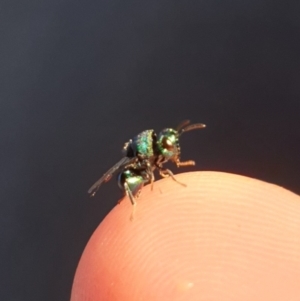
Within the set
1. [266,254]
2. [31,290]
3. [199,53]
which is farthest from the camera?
[199,53]

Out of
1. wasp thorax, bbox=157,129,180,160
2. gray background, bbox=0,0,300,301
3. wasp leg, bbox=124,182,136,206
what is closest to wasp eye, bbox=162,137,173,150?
wasp thorax, bbox=157,129,180,160

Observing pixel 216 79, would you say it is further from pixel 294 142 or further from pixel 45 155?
pixel 45 155

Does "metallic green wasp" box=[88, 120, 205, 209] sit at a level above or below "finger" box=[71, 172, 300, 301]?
above

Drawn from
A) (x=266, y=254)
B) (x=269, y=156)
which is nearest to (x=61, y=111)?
(x=269, y=156)

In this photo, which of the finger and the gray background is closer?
the finger

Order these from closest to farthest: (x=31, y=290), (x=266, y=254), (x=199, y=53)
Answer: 1. (x=266, y=254)
2. (x=31, y=290)
3. (x=199, y=53)

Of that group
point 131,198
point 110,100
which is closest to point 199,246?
point 131,198

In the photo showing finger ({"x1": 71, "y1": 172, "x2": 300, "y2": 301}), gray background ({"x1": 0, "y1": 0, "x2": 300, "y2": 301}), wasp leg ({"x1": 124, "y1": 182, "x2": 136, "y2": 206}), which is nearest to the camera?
finger ({"x1": 71, "y1": 172, "x2": 300, "y2": 301})

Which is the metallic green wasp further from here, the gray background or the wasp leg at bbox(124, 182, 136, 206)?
the gray background
